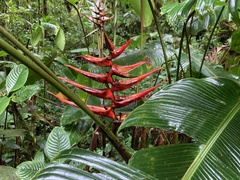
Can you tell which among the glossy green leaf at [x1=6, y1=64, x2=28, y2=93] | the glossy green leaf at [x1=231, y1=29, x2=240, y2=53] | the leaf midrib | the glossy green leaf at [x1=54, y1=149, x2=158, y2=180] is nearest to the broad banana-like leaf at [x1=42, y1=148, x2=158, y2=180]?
the glossy green leaf at [x1=54, y1=149, x2=158, y2=180]

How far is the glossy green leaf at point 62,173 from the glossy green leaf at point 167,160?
15 cm

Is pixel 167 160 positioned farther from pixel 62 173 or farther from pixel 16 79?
pixel 16 79

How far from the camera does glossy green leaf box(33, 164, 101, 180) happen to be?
10.0 inches

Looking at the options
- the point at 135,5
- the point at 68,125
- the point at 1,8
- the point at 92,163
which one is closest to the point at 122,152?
the point at 92,163

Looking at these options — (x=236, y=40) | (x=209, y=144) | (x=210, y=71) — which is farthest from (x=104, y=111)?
(x=236, y=40)

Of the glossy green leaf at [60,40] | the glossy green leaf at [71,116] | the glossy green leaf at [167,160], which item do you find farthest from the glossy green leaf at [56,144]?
the glossy green leaf at [60,40]

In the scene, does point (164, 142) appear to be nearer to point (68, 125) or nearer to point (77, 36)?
point (68, 125)

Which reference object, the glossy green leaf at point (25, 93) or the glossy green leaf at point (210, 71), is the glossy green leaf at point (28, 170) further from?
the glossy green leaf at point (210, 71)

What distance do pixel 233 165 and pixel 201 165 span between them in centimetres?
6

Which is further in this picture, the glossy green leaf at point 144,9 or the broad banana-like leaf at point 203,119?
the glossy green leaf at point 144,9

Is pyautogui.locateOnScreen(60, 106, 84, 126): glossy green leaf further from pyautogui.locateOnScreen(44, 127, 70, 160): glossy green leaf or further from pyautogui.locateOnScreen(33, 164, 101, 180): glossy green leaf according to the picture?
pyautogui.locateOnScreen(33, 164, 101, 180): glossy green leaf

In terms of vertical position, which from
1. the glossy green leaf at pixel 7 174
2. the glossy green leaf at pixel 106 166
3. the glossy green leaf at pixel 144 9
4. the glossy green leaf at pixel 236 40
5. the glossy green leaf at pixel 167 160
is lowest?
the glossy green leaf at pixel 7 174

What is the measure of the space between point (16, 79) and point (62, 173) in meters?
0.52

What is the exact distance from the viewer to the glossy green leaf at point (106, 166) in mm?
274
